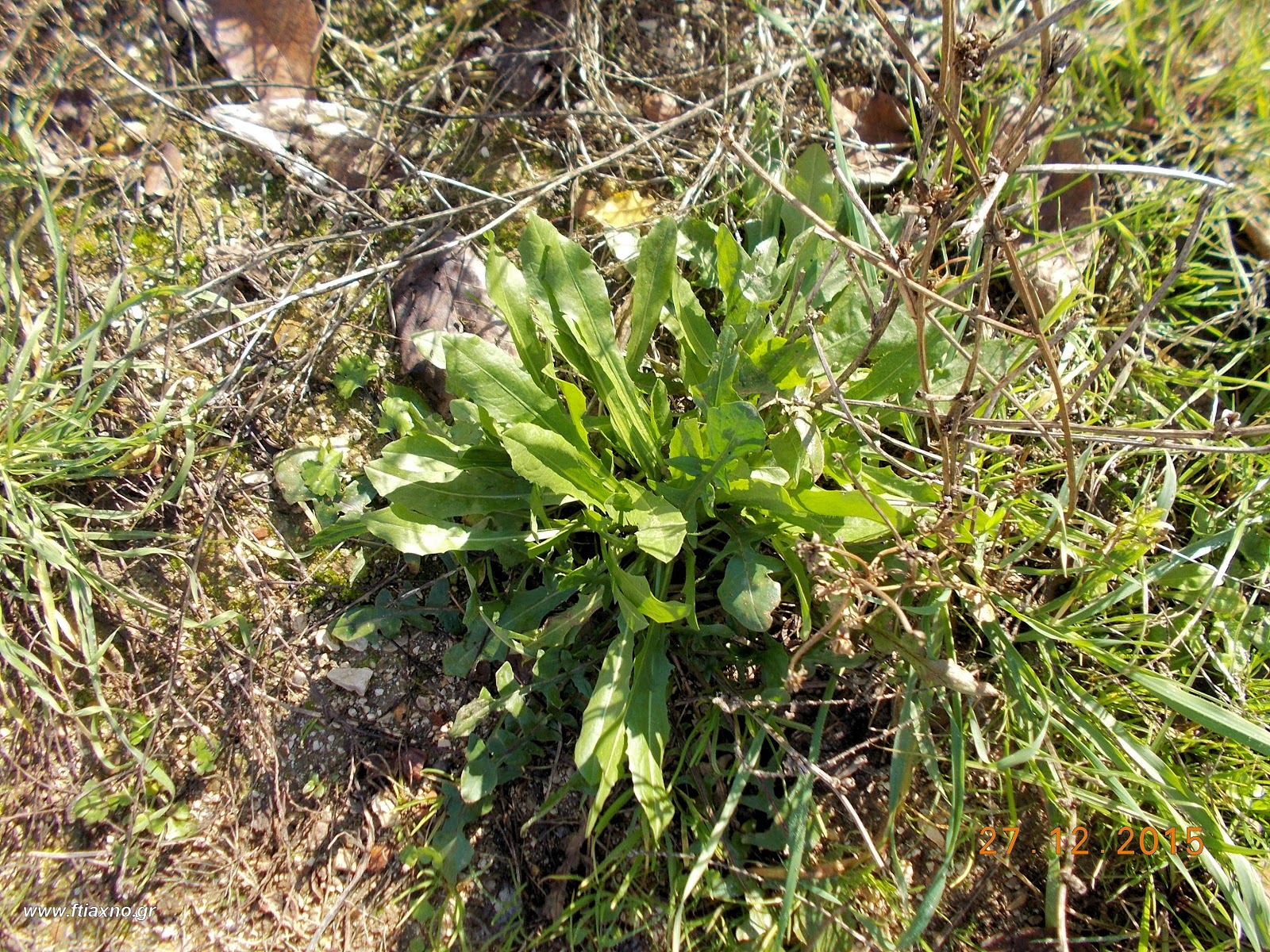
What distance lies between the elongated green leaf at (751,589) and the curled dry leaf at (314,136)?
167 centimetres

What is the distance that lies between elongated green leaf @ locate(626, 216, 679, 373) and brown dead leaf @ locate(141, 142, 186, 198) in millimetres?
1530

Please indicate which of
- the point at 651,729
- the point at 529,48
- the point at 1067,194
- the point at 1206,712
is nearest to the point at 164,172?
the point at 529,48

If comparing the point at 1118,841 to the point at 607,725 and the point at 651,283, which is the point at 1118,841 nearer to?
the point at 607,725

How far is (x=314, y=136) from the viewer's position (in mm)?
2482

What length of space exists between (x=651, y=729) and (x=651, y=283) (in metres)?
1.09

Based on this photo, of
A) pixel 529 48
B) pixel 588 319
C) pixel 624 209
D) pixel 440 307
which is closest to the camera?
pixel 588 319

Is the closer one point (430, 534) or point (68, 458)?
point (430, 534)

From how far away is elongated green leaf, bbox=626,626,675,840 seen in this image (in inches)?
71.0

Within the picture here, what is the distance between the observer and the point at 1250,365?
2.32 meters

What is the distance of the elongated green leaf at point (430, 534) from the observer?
189cm

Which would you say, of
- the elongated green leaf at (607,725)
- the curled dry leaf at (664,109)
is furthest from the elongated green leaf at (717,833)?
the curled dry leaf at (664,109)

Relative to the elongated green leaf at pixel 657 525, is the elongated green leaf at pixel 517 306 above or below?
Result: above
